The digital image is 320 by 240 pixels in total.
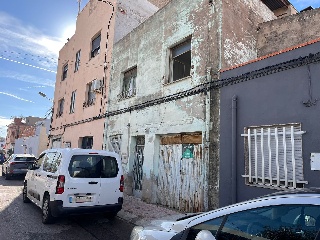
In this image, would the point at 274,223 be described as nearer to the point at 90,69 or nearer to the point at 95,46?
the point at 90,69

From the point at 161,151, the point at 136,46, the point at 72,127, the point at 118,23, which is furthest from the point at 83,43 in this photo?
the point at 161,151

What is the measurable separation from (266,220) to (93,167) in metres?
4.88

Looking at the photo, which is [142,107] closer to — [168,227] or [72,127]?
[168,227]

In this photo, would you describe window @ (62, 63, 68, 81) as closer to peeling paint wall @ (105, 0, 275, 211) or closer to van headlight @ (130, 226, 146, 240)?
peeling paint wall @ (105, 0, 275, 211)

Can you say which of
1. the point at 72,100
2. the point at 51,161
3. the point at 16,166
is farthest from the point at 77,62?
the point at 51,161

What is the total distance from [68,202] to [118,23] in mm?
10959

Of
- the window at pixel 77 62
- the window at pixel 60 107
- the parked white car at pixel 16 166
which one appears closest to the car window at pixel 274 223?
the parked white car at pixel 16 166

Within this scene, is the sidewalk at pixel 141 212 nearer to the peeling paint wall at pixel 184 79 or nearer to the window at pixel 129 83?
the peeling paint wall at pixel 184 79

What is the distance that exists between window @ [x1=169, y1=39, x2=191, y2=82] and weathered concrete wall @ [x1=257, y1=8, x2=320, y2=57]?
2.72 meters

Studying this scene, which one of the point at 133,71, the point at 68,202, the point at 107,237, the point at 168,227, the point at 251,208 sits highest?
the point at 133,71

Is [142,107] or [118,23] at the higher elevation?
[118,23]

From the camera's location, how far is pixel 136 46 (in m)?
11.3

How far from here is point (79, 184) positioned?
19.0 feet

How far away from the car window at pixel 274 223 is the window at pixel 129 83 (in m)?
9.41
